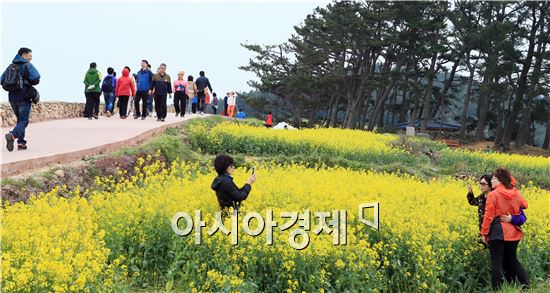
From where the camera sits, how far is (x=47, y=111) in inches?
629

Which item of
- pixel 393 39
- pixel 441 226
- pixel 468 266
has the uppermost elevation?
pixel 393 39

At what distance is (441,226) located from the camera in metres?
7.01

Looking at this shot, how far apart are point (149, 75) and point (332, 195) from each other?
9.29 meters

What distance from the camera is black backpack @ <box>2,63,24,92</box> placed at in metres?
8.71

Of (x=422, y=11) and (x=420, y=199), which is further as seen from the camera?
(x=422, y=11)

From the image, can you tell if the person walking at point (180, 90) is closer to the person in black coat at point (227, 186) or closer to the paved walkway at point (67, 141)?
the paved walkway at point (67, 141)

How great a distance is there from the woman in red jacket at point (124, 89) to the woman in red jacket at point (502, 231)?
→ 12.2 meters

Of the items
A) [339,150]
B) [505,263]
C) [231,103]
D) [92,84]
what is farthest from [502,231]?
[231,103]

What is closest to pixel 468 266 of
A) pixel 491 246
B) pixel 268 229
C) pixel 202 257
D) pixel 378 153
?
pixel 491 246

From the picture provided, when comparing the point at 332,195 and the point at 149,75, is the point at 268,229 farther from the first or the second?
the point at 149,75

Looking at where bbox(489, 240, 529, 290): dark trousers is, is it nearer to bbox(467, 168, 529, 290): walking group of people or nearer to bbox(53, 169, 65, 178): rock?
bbox(467, 168, 529, 290): walking group of people

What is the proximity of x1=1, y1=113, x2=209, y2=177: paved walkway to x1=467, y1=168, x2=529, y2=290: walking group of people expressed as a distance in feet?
19.7

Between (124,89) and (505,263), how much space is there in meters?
12.6

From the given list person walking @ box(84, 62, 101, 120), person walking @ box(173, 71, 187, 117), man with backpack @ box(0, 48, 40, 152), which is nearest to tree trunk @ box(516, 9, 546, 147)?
person walking @ box(173, 71, 187, 117)
